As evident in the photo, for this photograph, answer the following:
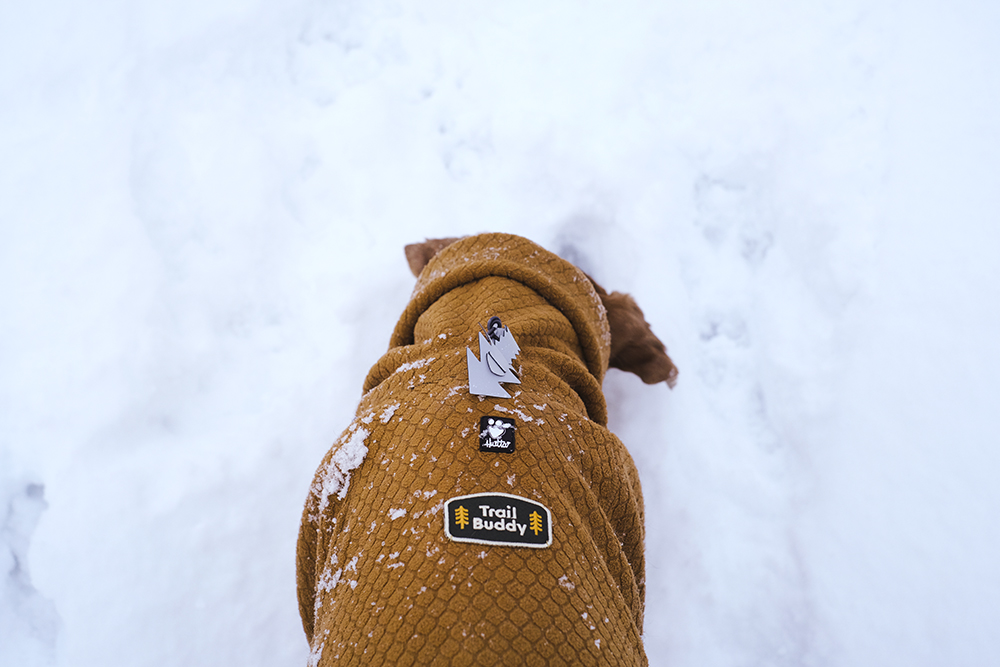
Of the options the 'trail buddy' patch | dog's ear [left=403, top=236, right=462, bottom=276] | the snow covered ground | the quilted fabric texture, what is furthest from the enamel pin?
the snow covered ground

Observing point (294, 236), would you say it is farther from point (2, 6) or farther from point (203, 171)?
point (2, 6)

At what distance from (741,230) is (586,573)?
1070 mm

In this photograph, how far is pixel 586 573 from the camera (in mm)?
638

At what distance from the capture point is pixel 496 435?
0.67 meters

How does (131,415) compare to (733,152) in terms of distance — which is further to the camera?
(733,152)

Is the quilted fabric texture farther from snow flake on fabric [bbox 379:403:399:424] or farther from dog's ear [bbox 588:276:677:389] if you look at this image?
dog's ear [bbox 588:276:677:389]

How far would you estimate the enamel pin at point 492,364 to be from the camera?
710 millimetres

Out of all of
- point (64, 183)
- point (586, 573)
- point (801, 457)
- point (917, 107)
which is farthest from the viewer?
point (917, 107)

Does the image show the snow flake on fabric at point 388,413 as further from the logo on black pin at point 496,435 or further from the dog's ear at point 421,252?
the dog's ear at point 421,252

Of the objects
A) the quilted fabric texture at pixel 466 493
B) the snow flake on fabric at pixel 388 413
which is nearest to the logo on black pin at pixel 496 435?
the quilted fabric texture at pixel 466 493

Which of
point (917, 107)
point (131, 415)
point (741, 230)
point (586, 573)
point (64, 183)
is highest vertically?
point (917, 107)

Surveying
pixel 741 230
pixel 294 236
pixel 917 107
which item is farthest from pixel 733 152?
pixel 294 236

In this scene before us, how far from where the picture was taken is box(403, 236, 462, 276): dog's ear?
3.92 feet

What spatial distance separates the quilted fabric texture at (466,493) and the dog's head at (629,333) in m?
0.28
